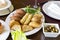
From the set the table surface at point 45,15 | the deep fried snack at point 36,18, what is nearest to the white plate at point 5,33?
the table surface at point 45,15

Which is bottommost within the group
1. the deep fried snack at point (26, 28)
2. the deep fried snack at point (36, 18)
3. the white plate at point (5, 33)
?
the white plate at point (5, 33)

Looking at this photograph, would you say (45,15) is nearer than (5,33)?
No

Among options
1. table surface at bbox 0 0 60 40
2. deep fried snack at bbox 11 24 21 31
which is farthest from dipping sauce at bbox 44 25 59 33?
deep fried snack at bbox 11 24 21 31

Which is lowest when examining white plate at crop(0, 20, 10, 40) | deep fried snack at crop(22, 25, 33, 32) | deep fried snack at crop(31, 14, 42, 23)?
white plate at crop(0, 20, 10, 40)

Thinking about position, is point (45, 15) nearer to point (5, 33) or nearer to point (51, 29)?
point (51, 29)

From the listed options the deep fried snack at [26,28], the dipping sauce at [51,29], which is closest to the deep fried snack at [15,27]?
the deep fried snack at [26,28]

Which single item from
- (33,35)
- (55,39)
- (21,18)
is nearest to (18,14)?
(21,18)

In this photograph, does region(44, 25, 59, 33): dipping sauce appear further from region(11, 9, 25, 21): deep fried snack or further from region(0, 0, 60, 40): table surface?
region(11, 9, 25, 21): deep fried snack

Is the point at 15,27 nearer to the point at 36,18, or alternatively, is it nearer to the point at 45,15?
the point at 36,18

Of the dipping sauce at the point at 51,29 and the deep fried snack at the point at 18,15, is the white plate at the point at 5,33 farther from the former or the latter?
the dipping sauce at the point at 51,29

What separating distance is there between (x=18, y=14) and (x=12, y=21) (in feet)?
0.27

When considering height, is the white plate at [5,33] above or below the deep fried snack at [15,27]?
below

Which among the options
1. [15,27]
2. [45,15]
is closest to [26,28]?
[15,27]

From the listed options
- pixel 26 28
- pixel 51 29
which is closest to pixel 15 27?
pixel 26 28
